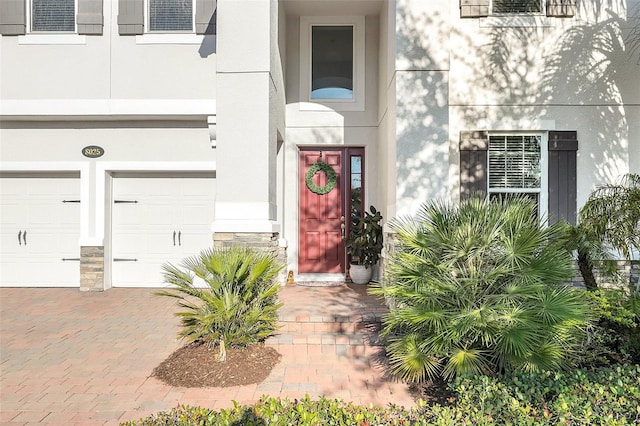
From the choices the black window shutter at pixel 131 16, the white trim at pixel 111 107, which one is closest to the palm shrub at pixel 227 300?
the white trim at pixel 111 107

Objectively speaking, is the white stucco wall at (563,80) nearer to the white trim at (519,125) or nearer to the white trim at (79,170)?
the white trim at (519,125)

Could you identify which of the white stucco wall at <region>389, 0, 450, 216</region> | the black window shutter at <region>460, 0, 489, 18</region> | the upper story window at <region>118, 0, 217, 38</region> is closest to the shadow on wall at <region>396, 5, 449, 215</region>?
the white stucco wall at <region>389, 0, 450, 216</region>

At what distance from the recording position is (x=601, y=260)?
4777mm

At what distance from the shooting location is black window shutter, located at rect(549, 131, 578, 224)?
19.1 feet

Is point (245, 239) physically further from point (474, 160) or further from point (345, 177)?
point (474, 160)

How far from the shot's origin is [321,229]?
7.24 m

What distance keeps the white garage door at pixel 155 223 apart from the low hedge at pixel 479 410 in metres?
5.18

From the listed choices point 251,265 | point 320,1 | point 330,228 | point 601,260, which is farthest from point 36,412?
point 320,1

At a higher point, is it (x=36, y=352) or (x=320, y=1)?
(x=320, y=1)

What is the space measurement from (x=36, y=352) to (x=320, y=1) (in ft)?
20.4

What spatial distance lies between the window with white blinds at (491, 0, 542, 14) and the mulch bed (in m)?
5.77

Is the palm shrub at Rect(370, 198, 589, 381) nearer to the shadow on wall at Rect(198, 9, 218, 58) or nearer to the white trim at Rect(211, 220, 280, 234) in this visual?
the white trim at Rect(211, 220, 280, 234)

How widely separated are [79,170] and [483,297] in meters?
7.09

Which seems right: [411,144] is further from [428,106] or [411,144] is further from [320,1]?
[320,1]
